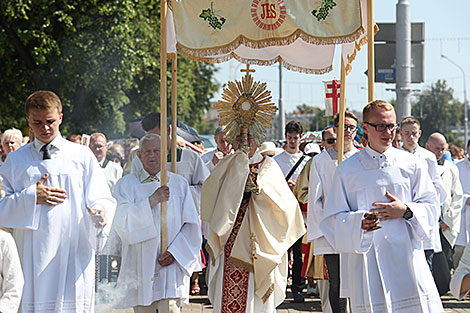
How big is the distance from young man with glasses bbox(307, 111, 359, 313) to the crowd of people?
0.01 m

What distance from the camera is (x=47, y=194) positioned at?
18.2 ft

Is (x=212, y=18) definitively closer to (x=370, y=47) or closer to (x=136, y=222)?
(x=370, y=47)

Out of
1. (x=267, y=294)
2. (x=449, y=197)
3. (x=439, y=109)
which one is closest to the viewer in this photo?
(x=267, y=294)


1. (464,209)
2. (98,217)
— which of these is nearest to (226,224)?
(98,217)

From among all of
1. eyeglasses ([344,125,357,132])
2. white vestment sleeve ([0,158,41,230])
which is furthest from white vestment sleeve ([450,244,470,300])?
eyeglasses ([344,125,357,132])

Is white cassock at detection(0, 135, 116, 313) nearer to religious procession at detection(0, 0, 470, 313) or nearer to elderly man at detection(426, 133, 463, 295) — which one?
religious procession at detection(0, 0, 470, 313)

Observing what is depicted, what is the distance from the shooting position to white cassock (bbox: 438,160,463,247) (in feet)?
34.1

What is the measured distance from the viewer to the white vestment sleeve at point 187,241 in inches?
273

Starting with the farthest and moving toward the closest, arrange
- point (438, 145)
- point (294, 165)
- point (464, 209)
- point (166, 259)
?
point (464, 209) < point (438, 145) < point (294, 165) < point (166, 259)

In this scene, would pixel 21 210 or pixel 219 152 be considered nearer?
pixel 21 210

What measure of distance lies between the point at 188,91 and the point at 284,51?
70.2 feet

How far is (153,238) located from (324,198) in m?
1.80

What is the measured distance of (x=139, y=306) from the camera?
6898mm

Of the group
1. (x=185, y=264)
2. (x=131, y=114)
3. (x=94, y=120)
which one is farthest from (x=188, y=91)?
(x=185, y=264)
